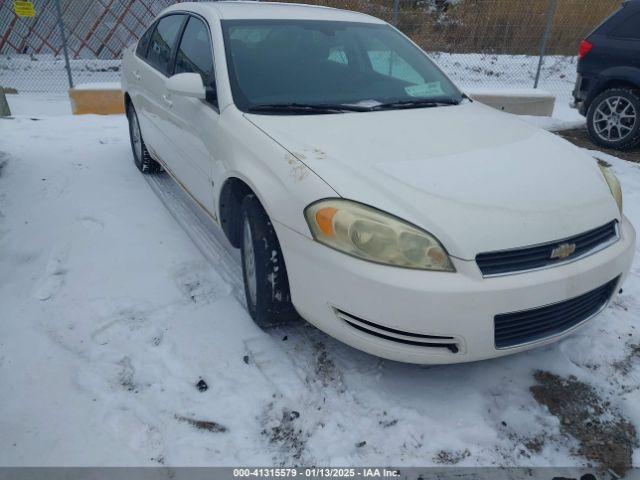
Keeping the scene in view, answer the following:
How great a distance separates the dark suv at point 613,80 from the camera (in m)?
5.86

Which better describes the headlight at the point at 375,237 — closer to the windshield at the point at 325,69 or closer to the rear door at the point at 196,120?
the windshield at the point at 325,69

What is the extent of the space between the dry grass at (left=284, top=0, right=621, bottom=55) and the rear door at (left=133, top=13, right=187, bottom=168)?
21.5ft

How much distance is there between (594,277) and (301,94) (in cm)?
174

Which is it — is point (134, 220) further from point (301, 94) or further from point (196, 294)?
point (301, 94)

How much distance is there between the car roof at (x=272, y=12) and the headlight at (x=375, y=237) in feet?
5.87

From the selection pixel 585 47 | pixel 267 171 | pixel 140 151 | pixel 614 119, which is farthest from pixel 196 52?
pixel 614 119

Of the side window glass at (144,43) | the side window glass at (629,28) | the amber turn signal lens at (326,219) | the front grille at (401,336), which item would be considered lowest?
the front grille at (401,336)

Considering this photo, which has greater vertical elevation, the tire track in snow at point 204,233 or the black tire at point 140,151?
the black tire at point 140,151

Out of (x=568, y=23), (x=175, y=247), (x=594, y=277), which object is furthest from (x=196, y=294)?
(x=568, y=23)

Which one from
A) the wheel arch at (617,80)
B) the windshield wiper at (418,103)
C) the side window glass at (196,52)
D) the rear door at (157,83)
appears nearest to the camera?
the windshield wiper at (418,103)

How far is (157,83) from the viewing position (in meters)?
3.89

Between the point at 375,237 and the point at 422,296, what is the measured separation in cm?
28

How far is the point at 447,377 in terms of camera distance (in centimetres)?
238

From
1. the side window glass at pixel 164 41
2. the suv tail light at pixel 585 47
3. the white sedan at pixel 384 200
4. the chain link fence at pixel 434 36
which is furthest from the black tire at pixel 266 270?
the chain link fence at pixel 434 36
